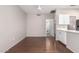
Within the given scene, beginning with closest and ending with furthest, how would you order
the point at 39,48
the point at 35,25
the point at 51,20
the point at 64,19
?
1. the point at 39,48
2. the point at 64,19
3. the point at 35,25
4. the point at 51,20

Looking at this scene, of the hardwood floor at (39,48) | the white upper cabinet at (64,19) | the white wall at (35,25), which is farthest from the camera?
the white wall at (35,25)

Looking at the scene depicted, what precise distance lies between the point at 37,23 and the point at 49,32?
5.87 feet

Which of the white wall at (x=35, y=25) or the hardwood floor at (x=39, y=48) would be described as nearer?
the hardwood floor at (x=39, y=48)

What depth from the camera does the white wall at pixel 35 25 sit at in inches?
468

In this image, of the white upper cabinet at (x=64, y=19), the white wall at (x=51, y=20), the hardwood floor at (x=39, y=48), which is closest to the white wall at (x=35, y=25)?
the white wall at (x=51, y=20)

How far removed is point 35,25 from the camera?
472 inches

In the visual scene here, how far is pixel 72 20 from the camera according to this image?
835cm

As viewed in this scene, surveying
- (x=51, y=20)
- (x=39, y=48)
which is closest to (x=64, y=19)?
(x=39, y=48)

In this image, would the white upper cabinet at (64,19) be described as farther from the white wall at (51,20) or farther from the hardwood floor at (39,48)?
the white wall at (51,20)

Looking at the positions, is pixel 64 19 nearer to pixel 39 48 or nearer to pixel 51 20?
pixel 39 48

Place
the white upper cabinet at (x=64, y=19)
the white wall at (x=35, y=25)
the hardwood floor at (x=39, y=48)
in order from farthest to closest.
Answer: the white wall at (x=35, y=25)
the white upper cabinet at (x=64, y=19)
the hardwood floor at (x=39, y=48)

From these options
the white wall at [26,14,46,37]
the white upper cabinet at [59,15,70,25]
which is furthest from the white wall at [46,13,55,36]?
the white upper cabinet at [59,15,70,25]
